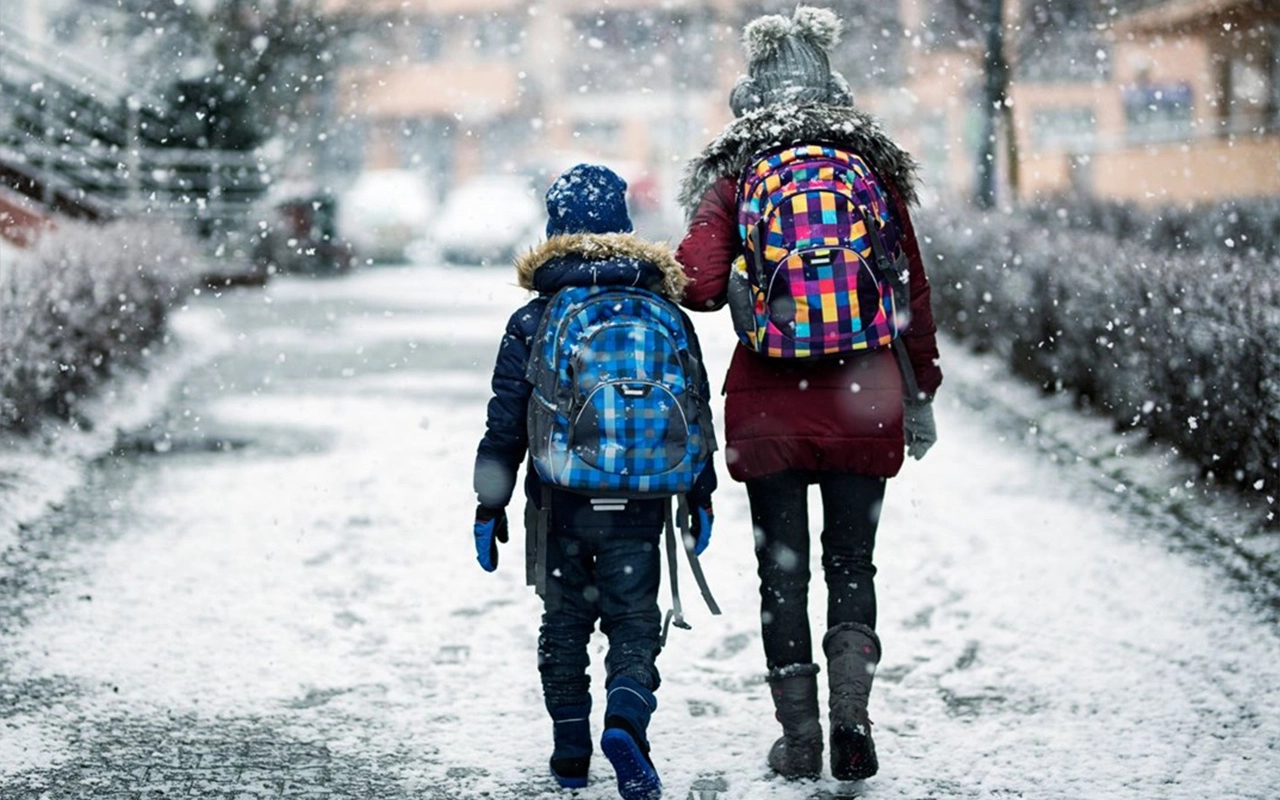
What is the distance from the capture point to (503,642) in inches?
230

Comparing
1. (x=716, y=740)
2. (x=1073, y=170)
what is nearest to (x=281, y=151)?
(x=1073, y=170)

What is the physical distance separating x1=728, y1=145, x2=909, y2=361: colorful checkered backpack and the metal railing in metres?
15.6

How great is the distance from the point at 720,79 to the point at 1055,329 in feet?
122

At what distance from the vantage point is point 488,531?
418 centimetres

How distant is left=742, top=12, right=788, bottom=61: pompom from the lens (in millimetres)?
4277

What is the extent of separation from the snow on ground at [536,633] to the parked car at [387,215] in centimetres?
2025

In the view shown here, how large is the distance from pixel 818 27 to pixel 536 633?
2.51 meters

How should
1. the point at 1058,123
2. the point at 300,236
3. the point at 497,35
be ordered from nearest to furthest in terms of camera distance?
the point at 300,236
the point at 1058,123
the point at 497,35

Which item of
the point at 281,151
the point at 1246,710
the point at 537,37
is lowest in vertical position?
the point at 1246,710

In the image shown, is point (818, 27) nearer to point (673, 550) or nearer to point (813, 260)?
point (813, 260)

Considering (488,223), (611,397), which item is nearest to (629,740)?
(611,397)

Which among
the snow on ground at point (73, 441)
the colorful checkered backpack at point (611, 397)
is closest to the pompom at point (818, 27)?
the colorful checkered backpack at point (611, 397)

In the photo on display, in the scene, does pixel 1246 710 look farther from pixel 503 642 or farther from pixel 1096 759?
pixel 503 642

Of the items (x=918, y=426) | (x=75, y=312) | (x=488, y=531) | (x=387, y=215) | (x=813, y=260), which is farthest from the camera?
(x=387, y=215)
